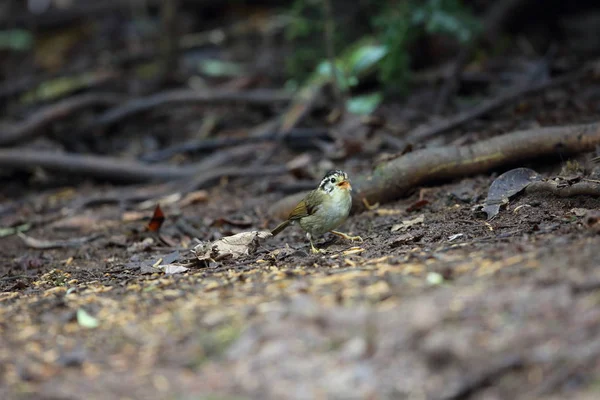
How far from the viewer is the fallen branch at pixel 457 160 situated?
6.46 metres

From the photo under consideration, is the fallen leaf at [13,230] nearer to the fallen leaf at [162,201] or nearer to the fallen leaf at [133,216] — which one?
the fallen leaf at [133,216]

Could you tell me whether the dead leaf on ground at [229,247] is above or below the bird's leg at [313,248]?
above

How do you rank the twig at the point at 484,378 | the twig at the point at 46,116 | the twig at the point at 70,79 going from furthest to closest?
the twig at the point at 70,79, the twig at the point at 46,116, the twig at the point at 484,378

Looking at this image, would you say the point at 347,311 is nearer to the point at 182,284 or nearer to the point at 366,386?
the point at 366,386

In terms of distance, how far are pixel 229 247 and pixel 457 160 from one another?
2.45m

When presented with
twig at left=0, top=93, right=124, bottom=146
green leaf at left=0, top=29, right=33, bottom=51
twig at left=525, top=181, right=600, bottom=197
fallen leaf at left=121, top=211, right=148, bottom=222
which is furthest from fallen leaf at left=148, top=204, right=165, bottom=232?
green leaf at left=0, top=29, right=33, bottom=51

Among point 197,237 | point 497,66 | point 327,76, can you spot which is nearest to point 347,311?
point 197,237

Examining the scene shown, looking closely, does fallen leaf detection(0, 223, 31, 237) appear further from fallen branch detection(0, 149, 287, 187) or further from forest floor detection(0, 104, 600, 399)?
forest floor detection(0, 104, 600, 399)

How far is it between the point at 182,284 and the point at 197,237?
2253 mm

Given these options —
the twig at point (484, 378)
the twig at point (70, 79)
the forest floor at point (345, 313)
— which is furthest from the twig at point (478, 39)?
the twig at point (484, 378)

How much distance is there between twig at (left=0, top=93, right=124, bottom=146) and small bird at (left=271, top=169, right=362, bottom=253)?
6.05m

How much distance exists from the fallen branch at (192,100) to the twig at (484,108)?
2692mm

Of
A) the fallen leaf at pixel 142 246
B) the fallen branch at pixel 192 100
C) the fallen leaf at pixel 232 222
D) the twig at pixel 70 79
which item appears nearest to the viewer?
the fallen leaf at pixel 142 246

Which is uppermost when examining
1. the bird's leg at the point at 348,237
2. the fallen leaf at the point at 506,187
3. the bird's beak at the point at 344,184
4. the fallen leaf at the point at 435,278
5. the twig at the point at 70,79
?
the twig at the point at 70,79
